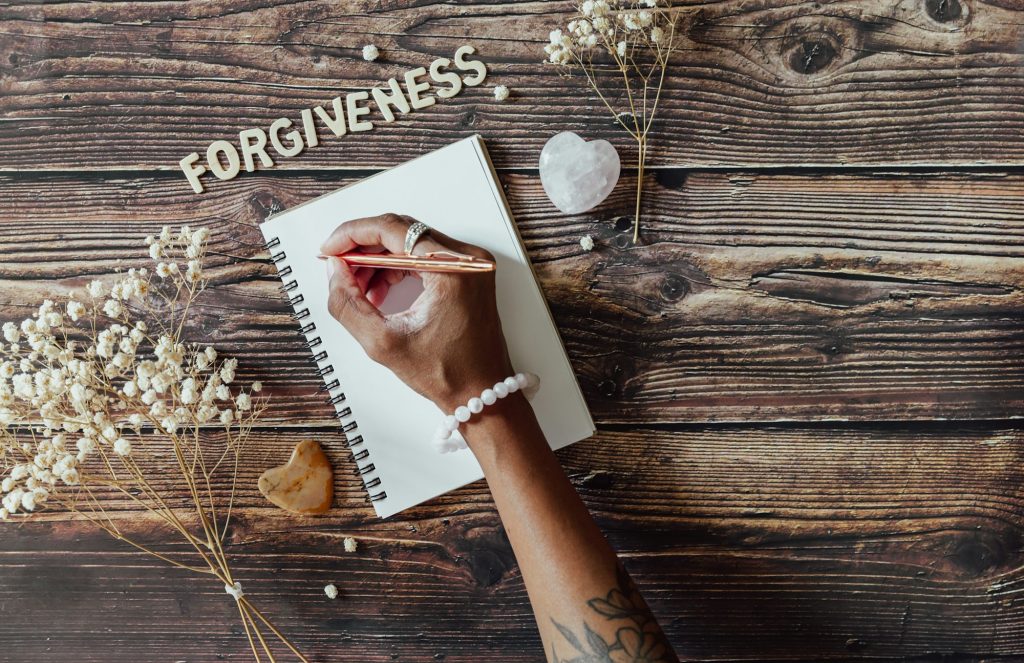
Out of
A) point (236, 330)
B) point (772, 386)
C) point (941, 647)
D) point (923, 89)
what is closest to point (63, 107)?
point (236, 330)

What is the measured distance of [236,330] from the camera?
89cm

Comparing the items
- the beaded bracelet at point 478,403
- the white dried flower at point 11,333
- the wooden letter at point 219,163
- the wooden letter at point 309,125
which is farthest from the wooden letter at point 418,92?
the white dried flower at point 11,333

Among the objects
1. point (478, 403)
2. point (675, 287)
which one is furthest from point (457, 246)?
point (675, 287)

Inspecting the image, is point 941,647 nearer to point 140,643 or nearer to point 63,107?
point 140,643

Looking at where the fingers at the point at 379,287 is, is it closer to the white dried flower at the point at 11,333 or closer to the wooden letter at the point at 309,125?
the wooden letter at the point at 309,125

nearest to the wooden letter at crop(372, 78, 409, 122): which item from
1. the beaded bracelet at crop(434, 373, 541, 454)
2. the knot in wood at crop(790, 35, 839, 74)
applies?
the beaded bracelet at crop(434, 373, 541, 454)

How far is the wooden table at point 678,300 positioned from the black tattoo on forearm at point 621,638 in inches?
5.7

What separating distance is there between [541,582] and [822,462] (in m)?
0.39

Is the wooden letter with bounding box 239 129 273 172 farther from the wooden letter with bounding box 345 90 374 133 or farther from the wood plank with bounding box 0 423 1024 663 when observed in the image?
the wood plank with bounding box 0 423 1024 663

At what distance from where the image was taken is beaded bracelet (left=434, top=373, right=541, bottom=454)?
2.49 feet

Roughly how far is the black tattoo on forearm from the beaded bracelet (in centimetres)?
21

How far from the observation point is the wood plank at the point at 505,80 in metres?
0.86

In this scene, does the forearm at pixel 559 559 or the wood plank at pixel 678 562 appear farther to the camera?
the wood plank at pixel 678 562

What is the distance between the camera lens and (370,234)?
0.79m
